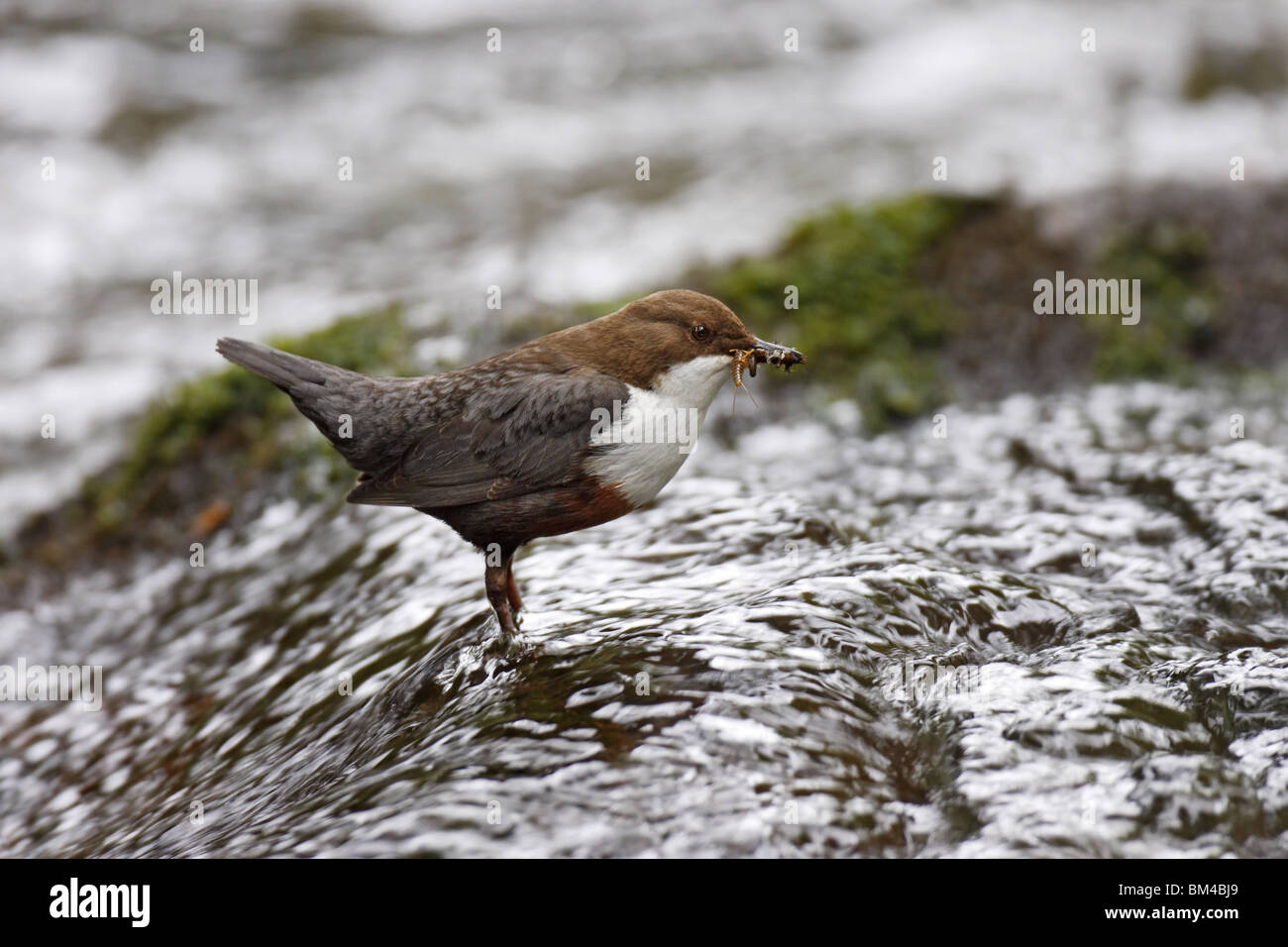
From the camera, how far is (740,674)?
329cm

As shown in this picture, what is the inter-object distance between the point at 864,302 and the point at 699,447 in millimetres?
1472

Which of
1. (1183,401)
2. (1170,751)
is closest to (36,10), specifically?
(1183,401)

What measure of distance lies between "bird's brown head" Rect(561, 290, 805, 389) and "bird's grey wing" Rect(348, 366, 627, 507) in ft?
0.29

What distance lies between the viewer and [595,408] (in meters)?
3.83

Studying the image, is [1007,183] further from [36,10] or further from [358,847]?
[36,10]

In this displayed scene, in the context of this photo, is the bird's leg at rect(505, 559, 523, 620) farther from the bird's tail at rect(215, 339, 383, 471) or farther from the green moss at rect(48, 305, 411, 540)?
the green moss at rect(48, 305, 411, 540)

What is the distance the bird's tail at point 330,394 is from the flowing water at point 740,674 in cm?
68

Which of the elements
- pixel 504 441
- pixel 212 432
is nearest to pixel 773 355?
pixel 504 441

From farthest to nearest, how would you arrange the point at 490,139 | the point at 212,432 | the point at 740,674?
the point at 490,139
the point at 212,432
the point at 740,674

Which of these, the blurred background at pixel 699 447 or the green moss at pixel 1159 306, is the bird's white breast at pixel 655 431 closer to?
the blurred background at pixel 699 447

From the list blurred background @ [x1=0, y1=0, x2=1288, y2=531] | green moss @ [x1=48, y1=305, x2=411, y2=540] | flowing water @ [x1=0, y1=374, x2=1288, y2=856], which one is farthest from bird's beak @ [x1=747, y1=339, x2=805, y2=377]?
blurred background @ [x1=0, y1=0, x2=1288, y2=531]

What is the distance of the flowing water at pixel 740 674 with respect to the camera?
2865 millimetres

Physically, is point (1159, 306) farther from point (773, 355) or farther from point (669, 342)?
point (669, 342)

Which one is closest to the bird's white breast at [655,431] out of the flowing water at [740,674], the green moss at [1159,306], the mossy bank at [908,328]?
the flowing water at [740,674]
